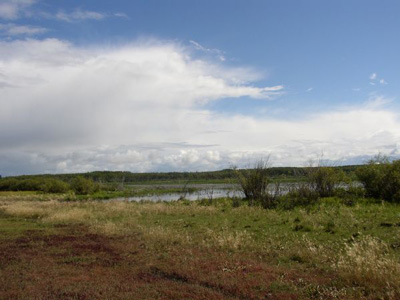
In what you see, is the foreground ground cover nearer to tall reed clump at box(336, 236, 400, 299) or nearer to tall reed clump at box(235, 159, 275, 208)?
tall reed clump at box(336, 236, 400, 299)

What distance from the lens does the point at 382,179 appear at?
102ft

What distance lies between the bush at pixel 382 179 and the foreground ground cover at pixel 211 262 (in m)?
11.8

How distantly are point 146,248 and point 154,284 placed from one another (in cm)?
547

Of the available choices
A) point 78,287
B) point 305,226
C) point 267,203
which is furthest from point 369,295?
point 267,203

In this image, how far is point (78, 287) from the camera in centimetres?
962

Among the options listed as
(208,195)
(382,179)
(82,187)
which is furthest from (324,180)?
(82,187)

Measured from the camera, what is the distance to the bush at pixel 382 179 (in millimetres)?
29953

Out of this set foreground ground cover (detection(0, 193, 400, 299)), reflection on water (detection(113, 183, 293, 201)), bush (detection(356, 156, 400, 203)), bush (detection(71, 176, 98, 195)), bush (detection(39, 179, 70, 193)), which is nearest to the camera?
foreground ground cover (detection(0, 193, 400, 299))

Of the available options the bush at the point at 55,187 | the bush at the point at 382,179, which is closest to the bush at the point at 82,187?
the bush at the point at 55,187

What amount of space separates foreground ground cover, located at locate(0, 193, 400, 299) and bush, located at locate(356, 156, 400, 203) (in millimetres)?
11751

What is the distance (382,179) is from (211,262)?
25108 mm

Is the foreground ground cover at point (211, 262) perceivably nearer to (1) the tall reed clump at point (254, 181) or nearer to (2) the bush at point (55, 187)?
(1) the tall reed clump at point (254, 181)

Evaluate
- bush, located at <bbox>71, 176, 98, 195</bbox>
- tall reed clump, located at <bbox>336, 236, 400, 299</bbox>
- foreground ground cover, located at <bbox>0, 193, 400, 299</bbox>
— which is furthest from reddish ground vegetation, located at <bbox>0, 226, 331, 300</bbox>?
bush, located at <bbox>71, 176, 98, 195</bbox>

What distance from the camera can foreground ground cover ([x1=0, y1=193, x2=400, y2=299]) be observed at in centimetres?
888
